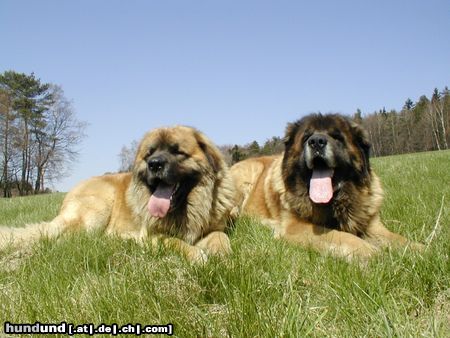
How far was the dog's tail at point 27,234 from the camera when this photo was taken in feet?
11.6

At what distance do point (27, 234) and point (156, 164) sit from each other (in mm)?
1609

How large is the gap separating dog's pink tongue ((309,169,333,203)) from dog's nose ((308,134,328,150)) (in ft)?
0.93

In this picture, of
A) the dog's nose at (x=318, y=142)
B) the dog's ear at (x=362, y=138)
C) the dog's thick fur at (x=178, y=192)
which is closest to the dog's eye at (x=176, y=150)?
the dog's thick fur at (x=178, y=192)

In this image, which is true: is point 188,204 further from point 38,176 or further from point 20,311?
point 38,176

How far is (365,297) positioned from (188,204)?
8.28ft

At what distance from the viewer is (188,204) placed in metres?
3.91

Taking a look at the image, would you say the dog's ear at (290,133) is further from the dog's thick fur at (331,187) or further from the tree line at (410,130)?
the tree line at (410,130)

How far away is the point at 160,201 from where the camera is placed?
3.77 metres

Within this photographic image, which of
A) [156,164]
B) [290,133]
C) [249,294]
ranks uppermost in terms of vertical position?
[290,133]

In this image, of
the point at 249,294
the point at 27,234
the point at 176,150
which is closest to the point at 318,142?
the point at 176,150

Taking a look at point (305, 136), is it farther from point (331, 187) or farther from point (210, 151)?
point (210, 151)

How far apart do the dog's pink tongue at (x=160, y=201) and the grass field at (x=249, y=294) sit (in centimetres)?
110

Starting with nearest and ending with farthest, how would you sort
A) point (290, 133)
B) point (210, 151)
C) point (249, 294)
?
point (249, 294), point (210, 151), point (290, 133)

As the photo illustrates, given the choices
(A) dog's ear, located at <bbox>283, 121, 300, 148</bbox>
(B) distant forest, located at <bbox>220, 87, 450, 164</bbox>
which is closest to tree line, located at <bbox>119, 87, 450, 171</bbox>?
(B) distant forest, located at <bbox>220, 87, 450, 164</bbox>
